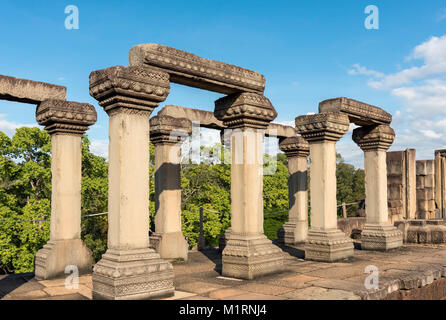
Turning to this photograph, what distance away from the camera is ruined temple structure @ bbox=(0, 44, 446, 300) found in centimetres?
507

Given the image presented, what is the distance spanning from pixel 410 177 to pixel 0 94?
13173 mm

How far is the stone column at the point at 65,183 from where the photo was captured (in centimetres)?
689

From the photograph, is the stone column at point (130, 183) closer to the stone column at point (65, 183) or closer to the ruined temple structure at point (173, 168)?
the ruined temple structure at point (173, 168)

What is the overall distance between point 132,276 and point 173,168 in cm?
402

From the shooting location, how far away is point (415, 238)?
1066 centimetres

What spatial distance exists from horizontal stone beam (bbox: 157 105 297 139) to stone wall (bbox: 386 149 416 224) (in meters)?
5.37

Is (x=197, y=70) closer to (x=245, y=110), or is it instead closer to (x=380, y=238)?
(x=245, y=110)

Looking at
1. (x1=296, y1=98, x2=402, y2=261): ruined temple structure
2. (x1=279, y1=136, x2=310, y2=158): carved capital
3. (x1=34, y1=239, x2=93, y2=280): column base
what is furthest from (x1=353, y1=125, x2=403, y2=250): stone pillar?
(x1=34, y1=239, x2=93, y2=280): column base

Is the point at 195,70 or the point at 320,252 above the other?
the point at 195,70

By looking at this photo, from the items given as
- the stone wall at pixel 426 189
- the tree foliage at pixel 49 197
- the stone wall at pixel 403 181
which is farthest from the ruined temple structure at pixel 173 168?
the tree foliage at pixel 49 197

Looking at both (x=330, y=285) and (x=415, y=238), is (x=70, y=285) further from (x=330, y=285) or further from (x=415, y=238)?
(x=415, y=238)

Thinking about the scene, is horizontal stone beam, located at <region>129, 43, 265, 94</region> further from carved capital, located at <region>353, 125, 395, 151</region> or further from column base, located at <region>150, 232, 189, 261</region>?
carved capital, located at <region>353, 125, 395, 151</region>

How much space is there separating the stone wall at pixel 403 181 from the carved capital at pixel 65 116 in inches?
437

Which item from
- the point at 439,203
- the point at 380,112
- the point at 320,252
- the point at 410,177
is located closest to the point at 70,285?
the point at 320,252
